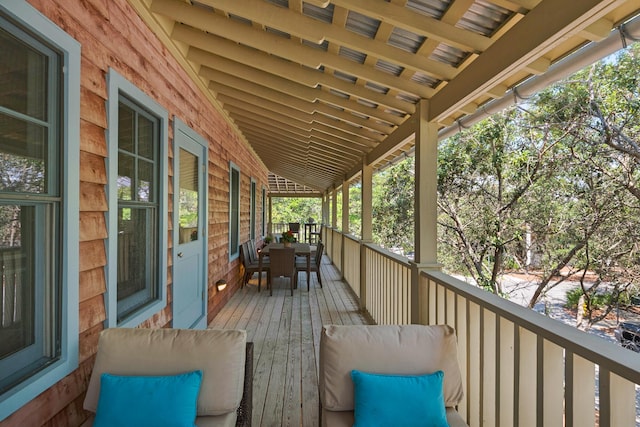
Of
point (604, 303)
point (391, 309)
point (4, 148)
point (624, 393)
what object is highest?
point (4, 148)

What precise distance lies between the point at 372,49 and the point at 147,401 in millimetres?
2260

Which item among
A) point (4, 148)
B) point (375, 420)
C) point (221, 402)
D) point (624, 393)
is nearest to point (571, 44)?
point (624, 393)

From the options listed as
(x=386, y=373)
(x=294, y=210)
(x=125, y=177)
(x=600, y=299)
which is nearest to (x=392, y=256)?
(x=386, y=373)

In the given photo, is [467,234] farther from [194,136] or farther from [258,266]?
[194,136]

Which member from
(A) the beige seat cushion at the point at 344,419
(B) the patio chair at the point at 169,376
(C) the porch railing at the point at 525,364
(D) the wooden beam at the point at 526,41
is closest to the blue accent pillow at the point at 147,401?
(B) the patio chair at the point at 169,376

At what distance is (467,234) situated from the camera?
679cm

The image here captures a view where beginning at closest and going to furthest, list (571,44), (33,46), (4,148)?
(4,148) < (33,46) < (571,44)

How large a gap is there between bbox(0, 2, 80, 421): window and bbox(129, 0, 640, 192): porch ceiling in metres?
1.03

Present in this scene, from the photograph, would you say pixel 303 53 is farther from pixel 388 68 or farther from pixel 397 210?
pixel 397 210

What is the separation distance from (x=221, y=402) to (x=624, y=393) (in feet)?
4.96

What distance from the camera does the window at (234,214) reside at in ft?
17.6

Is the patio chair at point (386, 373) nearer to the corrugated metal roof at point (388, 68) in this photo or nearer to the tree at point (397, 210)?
the corrugated metal roof at point (388, 68)

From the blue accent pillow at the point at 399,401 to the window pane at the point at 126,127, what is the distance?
77.8 inches

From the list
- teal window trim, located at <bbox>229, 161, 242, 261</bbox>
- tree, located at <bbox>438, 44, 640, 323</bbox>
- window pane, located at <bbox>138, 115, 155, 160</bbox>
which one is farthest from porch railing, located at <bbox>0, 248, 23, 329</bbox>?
tree, located at <bbox>438, 44, 640, 323</bbox>
